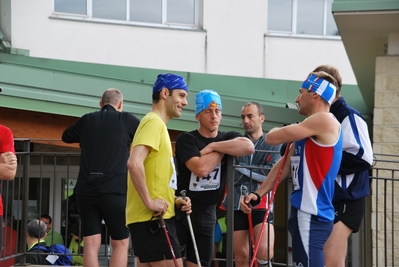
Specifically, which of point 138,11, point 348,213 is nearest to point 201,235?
point 348,213

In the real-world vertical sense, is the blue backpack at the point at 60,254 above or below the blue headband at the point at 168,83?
below

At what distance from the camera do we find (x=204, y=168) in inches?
243

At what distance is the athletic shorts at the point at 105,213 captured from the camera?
7.23 meters

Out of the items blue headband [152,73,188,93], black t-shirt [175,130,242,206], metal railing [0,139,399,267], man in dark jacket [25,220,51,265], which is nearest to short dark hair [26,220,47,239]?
man in dark jacket [25,220,51,265]

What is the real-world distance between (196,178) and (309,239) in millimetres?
1310

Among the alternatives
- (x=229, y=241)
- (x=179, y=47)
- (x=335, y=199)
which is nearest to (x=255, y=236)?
(x=229, y=241)

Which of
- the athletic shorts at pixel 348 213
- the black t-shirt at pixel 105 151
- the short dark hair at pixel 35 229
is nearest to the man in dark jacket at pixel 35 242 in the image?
the short dark hair at pixel 35 229

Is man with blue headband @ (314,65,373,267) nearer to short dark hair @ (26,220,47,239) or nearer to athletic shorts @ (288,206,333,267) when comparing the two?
athletic shorts @ (288,206,333,267)

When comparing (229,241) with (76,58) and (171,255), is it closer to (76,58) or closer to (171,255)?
(171,255)

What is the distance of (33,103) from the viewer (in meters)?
12.2

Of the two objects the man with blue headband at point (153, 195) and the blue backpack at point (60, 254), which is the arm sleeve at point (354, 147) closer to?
the man with blue headband at point (153, 195)

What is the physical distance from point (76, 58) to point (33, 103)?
3690mm

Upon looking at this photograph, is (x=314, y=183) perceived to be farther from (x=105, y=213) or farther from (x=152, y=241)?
(x=105, y=213)

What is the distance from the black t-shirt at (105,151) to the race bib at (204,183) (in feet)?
3.74
